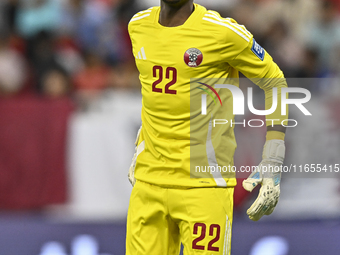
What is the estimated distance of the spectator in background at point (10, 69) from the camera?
653cm

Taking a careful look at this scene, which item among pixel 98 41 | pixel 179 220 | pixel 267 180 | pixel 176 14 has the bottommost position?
pixel 179 220

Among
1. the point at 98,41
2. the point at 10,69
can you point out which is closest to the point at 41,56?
the point at 10,69

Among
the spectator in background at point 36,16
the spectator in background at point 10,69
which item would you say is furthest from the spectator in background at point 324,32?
the spectator in background at point 10,69

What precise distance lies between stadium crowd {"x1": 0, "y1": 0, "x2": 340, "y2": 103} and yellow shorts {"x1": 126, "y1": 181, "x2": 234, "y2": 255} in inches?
123

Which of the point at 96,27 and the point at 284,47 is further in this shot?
the point at 96,27

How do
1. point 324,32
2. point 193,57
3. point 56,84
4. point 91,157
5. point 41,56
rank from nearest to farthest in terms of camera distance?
point 193,57 → point 91,157 → point 56,84 → point 41,56 → point 324,32

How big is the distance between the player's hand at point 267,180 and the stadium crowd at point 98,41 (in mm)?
3301

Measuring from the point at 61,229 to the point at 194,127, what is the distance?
3063mm

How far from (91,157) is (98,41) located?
7.04ft

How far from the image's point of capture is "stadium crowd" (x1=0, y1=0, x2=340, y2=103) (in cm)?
660

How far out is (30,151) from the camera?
6.17 meters

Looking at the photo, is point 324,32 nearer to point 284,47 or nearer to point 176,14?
point 284,47

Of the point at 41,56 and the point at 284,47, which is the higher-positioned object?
the point at 284,47

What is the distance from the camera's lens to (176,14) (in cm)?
304
